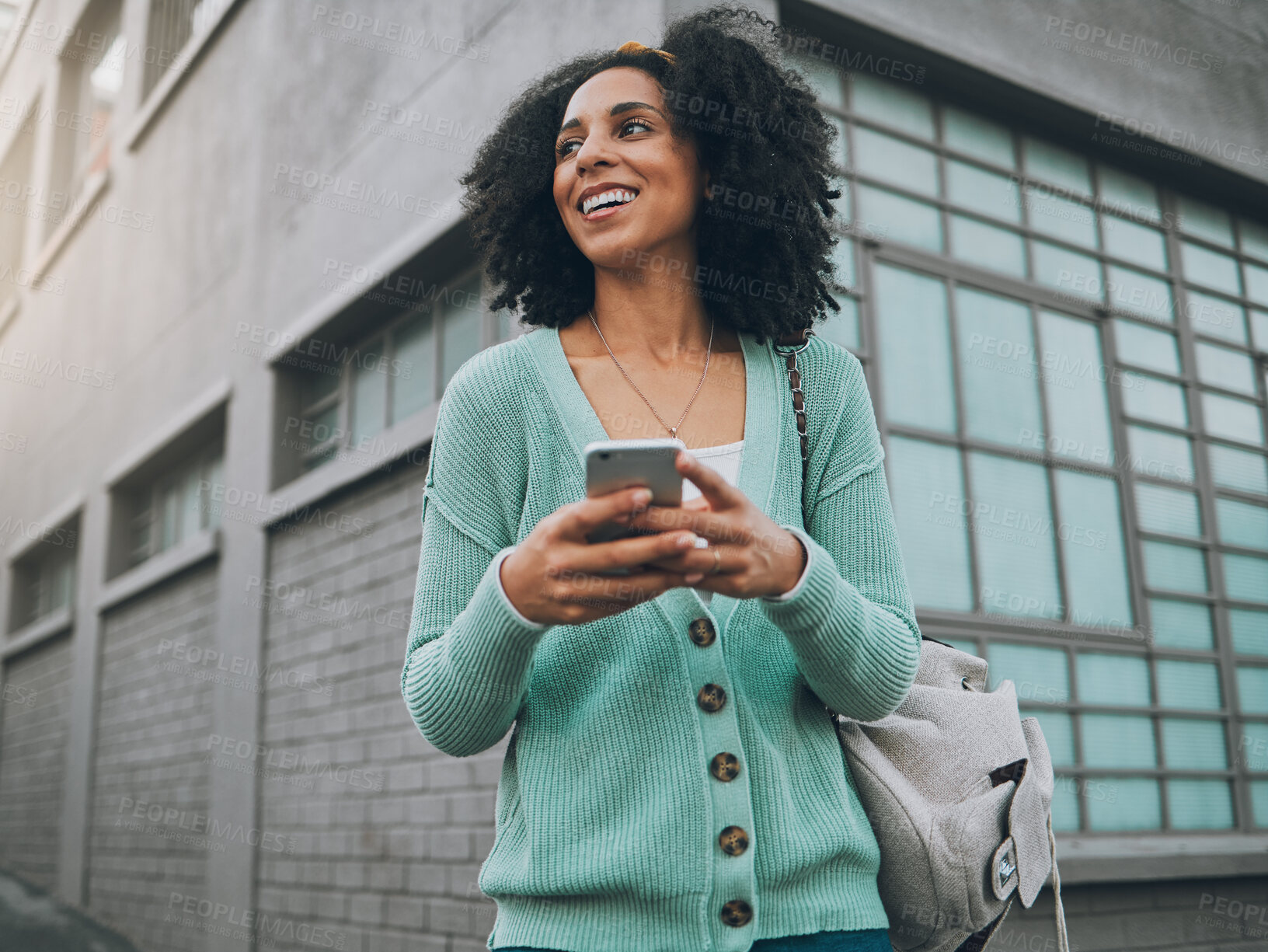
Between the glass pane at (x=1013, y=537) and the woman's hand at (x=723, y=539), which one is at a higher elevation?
the glass pane at (x=1013, y=537)

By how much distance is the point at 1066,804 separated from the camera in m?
4.62

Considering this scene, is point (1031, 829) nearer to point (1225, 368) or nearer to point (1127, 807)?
point (1127, 807)

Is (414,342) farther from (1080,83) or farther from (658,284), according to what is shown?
(658,284)

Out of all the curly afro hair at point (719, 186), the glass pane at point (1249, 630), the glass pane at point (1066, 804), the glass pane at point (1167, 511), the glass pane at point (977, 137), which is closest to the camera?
the curly afro hair at point (719, 186)

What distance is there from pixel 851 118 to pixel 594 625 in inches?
143

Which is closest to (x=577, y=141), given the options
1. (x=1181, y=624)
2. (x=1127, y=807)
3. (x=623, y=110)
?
(x=623, y=110)

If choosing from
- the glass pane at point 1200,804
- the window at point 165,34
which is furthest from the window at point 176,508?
the glass pane at point 1200,804

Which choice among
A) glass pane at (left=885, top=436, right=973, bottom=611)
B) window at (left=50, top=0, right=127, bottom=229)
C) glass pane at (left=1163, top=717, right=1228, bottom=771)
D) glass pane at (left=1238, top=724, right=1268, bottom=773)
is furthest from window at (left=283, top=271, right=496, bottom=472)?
window at (left=50, top=0, right=127, bottom=229)

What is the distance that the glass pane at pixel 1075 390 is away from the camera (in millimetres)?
5086

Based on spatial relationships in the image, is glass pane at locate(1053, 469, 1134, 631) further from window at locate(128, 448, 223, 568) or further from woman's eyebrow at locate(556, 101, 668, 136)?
window at locate(128, 448, 223, 568)

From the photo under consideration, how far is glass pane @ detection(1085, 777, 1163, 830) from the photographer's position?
473 cm

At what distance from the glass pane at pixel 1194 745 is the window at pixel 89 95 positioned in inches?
395

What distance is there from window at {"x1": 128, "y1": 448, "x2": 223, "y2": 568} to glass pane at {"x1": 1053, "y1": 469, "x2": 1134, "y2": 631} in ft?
18.1

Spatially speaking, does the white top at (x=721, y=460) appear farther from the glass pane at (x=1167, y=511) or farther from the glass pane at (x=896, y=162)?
the glass pane at (x=1167, y=511)
